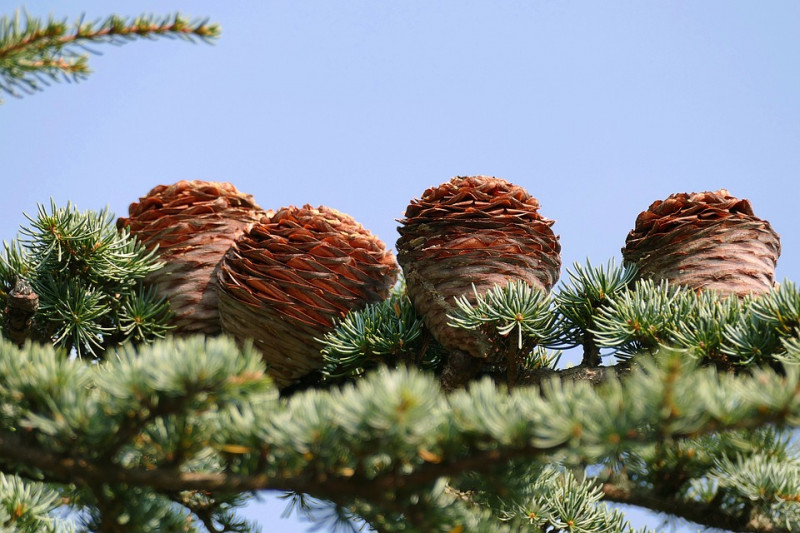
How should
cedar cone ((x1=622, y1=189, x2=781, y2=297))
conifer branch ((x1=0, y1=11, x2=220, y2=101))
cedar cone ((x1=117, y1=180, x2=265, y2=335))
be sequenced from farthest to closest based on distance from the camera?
cedar cone ((x1=117, y1=180, x2=265, y2=335)), cedar cone ((x1=622, y1=189, x2=781, y2=297)), conifer branch ((x1=0, y1=11, x2=220, y2=101))

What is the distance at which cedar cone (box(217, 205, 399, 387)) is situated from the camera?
1.44m

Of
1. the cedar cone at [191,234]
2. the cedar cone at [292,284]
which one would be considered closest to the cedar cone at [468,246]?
the cedar cone at [292,284]

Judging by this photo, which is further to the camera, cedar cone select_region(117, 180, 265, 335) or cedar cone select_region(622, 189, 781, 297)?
cedar cone select_region(117, 180, 265, 335)

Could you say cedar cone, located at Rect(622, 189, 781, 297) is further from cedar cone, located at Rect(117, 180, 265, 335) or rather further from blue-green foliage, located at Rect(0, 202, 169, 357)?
blue-green foliage, located at Rect(0, 202, 169, 357)

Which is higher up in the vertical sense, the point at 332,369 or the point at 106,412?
the point at 332,369

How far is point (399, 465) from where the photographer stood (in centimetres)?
82

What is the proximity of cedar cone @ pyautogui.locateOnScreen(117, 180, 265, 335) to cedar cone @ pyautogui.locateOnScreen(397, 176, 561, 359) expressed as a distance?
337 mm

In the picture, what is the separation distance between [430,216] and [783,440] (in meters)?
0.63

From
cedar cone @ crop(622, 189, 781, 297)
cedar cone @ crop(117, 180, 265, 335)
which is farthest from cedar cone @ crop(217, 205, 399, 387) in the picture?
cedar cone @ crop(622, 189, 781, 297)

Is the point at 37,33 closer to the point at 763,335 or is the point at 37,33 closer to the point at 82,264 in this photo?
the point at 82,264

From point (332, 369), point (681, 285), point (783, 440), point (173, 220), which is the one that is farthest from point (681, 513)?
point (173, 220)

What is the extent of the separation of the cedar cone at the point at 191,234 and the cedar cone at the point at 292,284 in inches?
3.1

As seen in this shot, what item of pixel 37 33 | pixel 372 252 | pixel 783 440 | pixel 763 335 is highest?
pixel 372 252

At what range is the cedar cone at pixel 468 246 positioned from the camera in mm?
1409
